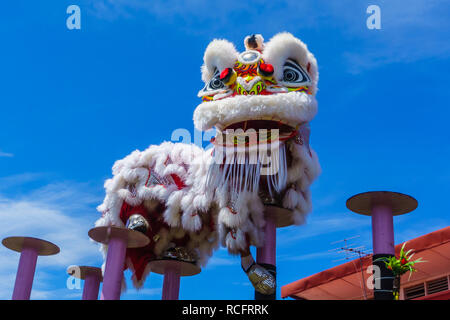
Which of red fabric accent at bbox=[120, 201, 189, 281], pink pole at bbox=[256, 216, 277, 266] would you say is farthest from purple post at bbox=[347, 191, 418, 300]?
red fabric accent at bbox=[120, 201, 189, 281]

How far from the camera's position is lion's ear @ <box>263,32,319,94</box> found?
20.6ft

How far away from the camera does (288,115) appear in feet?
19.4

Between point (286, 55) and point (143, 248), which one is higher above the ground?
point (286, 55)

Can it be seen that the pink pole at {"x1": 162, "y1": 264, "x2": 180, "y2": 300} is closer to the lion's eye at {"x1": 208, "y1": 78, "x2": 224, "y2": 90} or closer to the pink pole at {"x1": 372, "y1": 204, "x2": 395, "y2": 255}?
the lion's eye at {"x1": 208, "y1": 78, "x2": 224, "y2": 90}

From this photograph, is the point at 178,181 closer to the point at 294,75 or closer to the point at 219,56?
the point at 219,56

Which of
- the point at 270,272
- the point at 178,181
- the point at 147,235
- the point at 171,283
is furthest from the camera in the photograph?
the point at 171,283

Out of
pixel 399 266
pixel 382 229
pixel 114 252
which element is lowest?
pixel 399 266

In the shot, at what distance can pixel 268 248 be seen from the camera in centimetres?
621

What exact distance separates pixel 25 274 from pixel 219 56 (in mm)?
3838

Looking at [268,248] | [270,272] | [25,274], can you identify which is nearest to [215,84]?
[268,248]

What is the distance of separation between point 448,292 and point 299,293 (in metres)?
3.32

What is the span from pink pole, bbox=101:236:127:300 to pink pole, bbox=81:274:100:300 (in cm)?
144

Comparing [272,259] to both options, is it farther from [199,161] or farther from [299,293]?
[299,293]

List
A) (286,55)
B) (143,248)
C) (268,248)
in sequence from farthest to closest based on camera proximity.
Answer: (143,248) → (286,55) → (268,248)
